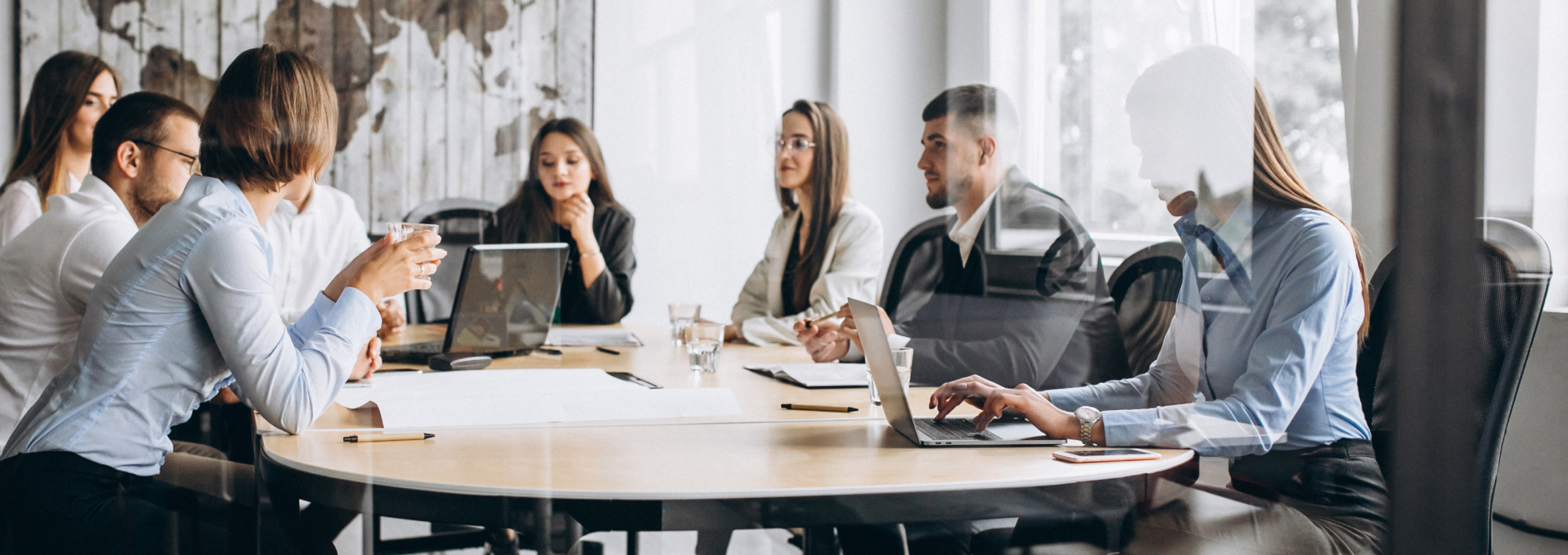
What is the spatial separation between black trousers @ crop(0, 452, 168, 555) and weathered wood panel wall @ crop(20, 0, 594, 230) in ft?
2.99

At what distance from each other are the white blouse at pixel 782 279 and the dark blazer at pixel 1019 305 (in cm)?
25

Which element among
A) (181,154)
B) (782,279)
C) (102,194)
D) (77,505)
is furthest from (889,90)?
(77,505)

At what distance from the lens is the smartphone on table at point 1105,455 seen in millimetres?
1046

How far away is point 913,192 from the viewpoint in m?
1.89

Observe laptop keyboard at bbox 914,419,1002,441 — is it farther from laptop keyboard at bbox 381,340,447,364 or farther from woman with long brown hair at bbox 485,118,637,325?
woman with long brown hair at bbox 485,118,637,325

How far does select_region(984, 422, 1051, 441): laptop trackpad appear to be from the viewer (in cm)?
115

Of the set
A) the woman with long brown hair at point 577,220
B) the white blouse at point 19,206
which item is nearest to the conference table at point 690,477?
the woman with long brown hair at point 577,220

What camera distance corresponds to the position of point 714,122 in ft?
7.06

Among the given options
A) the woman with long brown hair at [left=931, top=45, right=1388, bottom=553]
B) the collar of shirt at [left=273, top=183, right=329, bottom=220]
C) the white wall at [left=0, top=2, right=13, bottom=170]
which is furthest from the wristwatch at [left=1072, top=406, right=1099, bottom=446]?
the white wall at [left=0, top=2, right=13, bottom=170]

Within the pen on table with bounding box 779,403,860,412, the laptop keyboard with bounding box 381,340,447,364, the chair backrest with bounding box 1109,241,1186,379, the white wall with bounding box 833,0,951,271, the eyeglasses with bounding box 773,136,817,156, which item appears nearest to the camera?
the chair backrest with bounding box 1109,241,1186,379

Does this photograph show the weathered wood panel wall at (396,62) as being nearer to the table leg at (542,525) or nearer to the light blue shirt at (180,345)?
the light blue shirt at (180,345)

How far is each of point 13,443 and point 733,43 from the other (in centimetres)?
141

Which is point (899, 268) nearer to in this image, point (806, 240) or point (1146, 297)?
point (806, 240)

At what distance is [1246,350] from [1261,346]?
25mm
